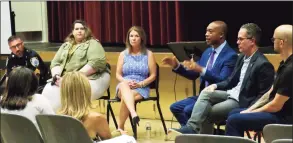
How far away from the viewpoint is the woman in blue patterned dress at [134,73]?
563 centimetres

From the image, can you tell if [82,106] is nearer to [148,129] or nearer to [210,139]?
[210,139]

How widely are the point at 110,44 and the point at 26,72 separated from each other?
459 cm

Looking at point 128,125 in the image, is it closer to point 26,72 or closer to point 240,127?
point 240,127

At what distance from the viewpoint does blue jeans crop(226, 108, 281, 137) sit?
424 centimetres

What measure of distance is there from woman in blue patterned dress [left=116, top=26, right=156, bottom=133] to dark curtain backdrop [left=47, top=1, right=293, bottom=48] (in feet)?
6.69

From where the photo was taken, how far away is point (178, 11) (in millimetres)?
7824

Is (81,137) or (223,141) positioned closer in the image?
(223,141)

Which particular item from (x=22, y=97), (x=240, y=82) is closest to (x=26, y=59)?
(x=22, y=97)

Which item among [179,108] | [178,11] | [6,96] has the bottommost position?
[179,108]

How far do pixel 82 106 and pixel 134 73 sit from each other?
2161 mm

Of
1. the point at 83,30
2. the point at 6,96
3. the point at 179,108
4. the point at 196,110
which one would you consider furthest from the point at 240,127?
the point at 83,30

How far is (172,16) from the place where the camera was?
7957mm

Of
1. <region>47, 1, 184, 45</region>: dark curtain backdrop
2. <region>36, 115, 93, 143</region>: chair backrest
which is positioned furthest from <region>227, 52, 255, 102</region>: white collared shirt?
<region>47, 1, 184, 45</region>: dark curtain backdrop

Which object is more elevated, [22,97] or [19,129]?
[22,97]
